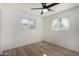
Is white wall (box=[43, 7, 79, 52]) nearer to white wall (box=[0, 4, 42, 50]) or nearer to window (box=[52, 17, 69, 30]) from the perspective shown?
window (box=[52, 17, 69, 30])

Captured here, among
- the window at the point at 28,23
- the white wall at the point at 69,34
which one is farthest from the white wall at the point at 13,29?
the white wall at the point at 69,34

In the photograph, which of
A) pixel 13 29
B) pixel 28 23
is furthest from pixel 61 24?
pixel 13 29

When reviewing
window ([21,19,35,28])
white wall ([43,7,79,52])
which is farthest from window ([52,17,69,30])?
window ([21,19,35,28])

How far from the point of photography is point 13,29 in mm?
3445

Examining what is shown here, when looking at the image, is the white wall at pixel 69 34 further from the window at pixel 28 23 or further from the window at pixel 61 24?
the window at pixel 28 23

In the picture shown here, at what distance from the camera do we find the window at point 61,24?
3.74 meters

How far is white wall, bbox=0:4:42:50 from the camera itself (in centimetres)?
303

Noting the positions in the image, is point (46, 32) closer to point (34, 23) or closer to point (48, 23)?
point (48, 23)

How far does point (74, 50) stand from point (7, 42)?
128 inches

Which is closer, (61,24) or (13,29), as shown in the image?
(13,29)

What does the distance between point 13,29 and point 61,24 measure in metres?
2.80

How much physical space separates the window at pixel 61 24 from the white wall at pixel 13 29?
154 cm

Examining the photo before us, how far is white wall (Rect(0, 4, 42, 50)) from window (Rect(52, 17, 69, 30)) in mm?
1543

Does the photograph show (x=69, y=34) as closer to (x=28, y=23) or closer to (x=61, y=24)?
(x=61, y=24)
